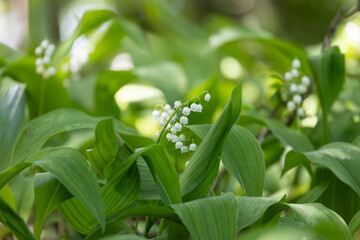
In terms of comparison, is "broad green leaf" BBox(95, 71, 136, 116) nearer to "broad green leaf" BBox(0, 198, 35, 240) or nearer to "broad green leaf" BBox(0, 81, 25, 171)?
"broad green leaf" BBox(0, 81, 25, 171)

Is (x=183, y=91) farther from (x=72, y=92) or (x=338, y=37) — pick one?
(x=338, y=37)

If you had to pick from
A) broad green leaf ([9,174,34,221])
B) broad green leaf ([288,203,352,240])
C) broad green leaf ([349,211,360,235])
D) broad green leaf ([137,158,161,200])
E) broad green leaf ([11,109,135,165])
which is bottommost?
broad green leaf ([9,174,34,221])

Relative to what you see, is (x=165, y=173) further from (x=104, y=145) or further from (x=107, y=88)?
(x=107, y=88)

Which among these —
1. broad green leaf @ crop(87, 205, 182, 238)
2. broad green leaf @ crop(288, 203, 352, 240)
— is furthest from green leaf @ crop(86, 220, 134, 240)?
broad green leaf @ crop(288, 203, 352, 240)

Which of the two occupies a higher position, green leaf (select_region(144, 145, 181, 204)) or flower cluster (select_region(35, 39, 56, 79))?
green leaf (select_region(144, 145, 181, 204))

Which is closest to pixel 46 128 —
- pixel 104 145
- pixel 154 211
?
pixel 104 145

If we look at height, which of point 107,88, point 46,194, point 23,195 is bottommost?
point 23,195

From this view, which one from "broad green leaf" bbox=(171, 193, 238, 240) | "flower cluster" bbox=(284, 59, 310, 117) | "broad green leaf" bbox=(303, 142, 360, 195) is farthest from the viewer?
"flower cluster" bbox=(284, 59, 310, 117)
